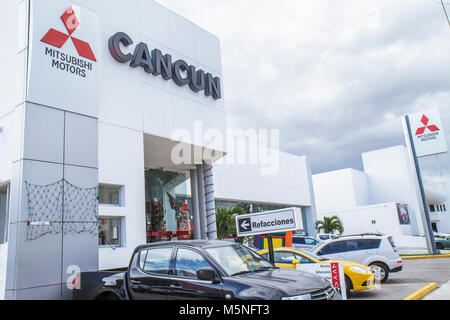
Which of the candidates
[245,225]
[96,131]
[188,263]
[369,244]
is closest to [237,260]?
[188,263]

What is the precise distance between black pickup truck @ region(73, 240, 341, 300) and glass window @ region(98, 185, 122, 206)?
13.8 ft

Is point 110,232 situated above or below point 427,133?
below

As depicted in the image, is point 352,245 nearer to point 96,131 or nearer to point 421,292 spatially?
point 421,292

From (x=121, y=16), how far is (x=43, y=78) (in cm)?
524

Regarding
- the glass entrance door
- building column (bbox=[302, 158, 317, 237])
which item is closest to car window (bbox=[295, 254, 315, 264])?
the glass entrance door

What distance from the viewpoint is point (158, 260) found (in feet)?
20.1

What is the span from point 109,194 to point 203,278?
689 centimetres

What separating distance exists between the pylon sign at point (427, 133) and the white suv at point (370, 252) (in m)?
11.7

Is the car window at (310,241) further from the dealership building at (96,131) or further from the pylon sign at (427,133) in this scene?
the pylon sign at (427,133)

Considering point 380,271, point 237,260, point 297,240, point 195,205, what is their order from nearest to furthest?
point 237,260
point 380,271
point 195,205
point 297,240

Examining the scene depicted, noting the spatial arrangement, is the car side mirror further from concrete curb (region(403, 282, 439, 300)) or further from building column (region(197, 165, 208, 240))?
building column (region(197, 165, 208, 240))

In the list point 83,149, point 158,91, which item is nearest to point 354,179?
point 158,91

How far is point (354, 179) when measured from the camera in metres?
54.9

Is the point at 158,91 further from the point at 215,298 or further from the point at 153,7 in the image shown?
the point at 215,298
